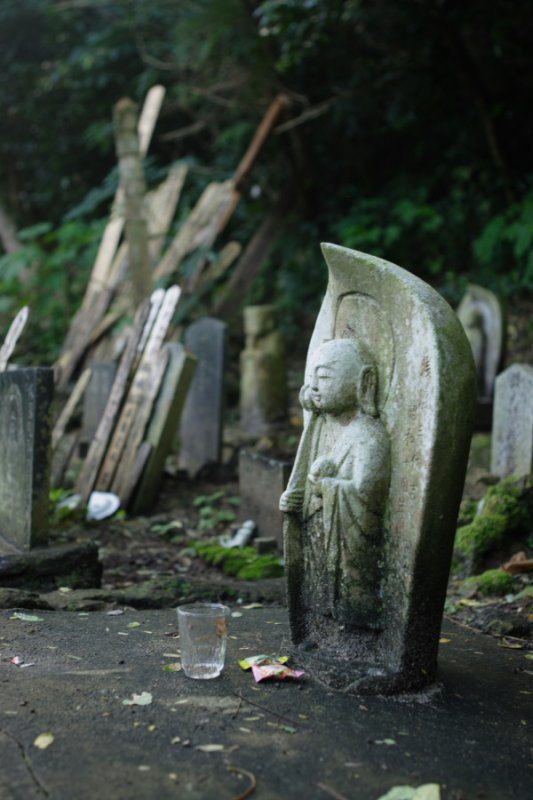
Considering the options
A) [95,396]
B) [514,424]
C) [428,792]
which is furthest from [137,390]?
[428,792]

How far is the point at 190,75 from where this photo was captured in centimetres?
1376

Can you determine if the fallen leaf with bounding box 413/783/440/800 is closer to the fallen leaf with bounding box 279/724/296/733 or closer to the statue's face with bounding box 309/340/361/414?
the fallen leaf with bounding box 279/724/296/733

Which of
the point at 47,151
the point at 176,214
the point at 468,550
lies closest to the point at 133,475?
the point at 468,550

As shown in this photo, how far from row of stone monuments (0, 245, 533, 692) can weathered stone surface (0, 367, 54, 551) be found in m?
1.94

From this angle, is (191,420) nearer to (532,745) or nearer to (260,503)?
(260,503)

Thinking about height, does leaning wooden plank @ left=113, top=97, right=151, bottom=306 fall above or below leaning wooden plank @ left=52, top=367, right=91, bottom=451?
above

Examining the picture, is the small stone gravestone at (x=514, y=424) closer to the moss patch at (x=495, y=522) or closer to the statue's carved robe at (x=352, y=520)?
the moss patch at (x=495, y=522)

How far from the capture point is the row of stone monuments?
10.8 feet

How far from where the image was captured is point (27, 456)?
513 centimetres

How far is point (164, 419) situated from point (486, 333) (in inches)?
148

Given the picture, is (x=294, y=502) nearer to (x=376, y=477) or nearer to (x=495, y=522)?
(x=376, y=477)

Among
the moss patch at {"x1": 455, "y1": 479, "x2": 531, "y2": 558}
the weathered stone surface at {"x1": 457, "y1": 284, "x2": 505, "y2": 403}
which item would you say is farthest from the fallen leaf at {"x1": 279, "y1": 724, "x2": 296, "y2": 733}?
the weathered stone surface at {"x1": 457, "y1": 284, "x2": 505, "y2": 403}

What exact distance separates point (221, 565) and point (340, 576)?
8.78ft

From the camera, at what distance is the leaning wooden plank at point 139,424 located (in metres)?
7.56
